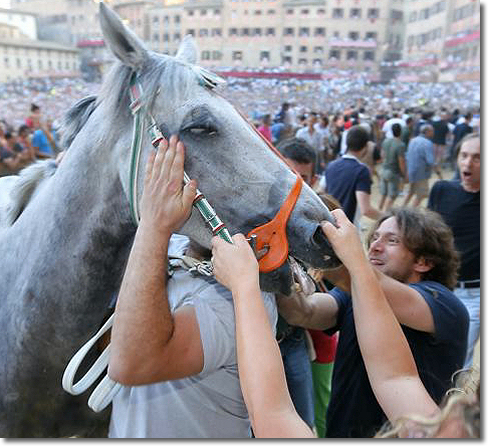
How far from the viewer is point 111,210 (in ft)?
4.61

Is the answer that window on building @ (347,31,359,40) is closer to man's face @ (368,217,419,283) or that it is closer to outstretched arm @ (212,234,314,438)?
man's face @ (368,217,419,283)

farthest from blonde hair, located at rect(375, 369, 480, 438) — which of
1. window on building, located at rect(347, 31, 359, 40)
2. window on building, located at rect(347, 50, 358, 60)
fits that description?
window on building, located at rect(347, 50, 358, 60)

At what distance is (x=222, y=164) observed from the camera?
4.25ft

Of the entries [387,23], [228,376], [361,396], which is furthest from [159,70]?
[387,23]

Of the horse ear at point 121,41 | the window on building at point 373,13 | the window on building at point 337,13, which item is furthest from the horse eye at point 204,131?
the window on building at point 373,13

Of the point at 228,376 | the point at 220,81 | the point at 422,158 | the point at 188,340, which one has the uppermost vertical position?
the point at 220,81

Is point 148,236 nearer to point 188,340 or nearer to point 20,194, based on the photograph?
point 188,340

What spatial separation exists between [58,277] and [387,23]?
24.4ft

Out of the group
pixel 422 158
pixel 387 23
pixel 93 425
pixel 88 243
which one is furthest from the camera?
pixel 422 158

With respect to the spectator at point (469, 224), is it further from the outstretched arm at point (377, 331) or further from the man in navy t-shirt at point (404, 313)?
the outstretched arm at point (377, 331)

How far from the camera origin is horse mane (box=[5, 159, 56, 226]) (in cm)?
175

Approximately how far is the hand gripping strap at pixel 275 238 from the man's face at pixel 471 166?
2602 millimetres

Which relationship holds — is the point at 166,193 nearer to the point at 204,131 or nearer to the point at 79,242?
the point at 204,131

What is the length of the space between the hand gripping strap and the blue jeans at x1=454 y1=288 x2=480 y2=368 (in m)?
2.53
